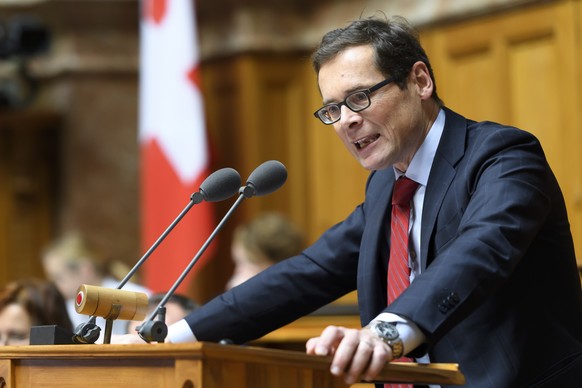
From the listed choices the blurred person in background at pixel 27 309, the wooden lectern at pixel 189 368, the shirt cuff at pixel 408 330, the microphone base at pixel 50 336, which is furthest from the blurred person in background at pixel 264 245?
the shirt cuff at pixel 408 330

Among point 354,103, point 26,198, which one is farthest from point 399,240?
point 26,198

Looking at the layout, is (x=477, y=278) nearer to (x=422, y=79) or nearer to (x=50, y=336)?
(x=422, y=79)

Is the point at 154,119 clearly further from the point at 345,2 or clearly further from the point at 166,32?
the point at 345,2

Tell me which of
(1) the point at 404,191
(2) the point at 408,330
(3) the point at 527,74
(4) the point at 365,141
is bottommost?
(2) the point at 408,330

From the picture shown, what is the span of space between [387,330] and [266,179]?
2.40 feet

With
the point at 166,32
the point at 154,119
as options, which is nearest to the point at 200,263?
the point at 154,119

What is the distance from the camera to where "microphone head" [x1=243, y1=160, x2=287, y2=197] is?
8.95 feet

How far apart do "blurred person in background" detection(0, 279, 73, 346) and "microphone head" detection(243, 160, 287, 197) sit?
5.47ft

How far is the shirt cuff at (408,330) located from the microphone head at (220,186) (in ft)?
2.24

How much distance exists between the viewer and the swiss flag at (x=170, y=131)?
7211 mm

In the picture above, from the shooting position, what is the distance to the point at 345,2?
26.4 feet

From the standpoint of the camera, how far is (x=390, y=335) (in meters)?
2.12

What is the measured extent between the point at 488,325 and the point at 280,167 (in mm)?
665

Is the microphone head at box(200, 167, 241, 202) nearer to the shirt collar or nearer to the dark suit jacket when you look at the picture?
the dark suit jacket
